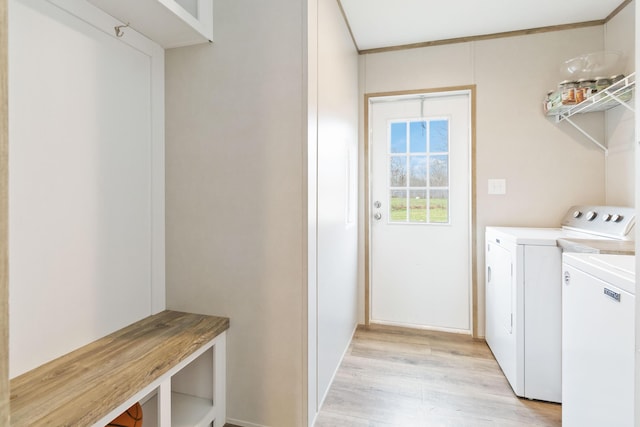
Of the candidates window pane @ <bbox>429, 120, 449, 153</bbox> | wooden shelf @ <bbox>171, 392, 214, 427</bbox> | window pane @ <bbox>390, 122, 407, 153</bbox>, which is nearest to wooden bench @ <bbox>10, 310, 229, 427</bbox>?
wooden shelf @ <bbox>171, 392, 214, 427</bbox>

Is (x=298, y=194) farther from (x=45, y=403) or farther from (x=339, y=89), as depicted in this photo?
(x=45, y=403)

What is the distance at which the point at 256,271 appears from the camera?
4.90ft

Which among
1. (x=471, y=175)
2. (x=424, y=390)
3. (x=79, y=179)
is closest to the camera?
(x=79, y=179)

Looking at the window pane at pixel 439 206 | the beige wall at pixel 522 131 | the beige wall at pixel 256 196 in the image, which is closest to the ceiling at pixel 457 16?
the beige wall at pixel 522 131

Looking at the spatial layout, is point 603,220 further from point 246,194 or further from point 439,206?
point 246,194

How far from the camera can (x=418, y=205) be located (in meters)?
2.72

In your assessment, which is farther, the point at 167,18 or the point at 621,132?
the point at 621,132

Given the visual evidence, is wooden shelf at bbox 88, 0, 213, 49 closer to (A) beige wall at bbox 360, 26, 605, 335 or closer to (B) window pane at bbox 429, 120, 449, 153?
(A) beige wall at bbox 360, 26, 605, 335

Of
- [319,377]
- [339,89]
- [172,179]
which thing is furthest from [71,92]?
[319,377]

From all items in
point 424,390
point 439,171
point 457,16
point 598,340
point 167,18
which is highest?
point 457,16

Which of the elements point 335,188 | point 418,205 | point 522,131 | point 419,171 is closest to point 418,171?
point 419,171

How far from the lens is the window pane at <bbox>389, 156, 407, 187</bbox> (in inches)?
108

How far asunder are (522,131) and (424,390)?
1.97 metres

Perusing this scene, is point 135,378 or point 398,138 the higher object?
point 398,138
